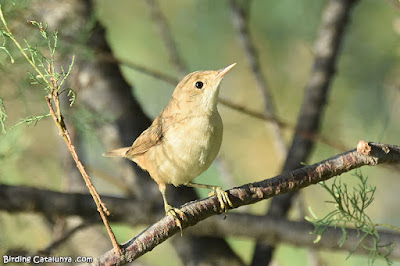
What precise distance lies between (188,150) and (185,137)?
92mm

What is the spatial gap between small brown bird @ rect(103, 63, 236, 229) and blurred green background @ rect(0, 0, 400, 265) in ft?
6.75

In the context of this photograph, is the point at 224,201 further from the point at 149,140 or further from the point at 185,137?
the point at 149,140

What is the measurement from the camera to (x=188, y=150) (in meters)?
2.23

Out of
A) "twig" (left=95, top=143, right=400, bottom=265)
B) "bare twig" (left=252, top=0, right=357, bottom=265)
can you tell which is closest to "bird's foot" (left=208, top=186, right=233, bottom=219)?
"twig" (left=95, top=143, right=400, bottom=265)

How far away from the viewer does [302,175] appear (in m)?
1.80

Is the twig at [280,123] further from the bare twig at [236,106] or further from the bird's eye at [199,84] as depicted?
the bird's eye at [199,84]

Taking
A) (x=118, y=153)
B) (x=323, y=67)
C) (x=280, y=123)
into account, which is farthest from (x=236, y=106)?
(x=323, y=67)

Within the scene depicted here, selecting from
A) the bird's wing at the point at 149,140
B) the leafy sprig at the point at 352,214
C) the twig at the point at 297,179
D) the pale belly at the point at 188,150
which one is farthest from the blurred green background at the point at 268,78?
the twig at the point at 297,179

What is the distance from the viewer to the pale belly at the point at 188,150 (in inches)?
87.0

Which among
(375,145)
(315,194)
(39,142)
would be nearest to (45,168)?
(39,142)

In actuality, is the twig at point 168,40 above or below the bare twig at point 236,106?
above

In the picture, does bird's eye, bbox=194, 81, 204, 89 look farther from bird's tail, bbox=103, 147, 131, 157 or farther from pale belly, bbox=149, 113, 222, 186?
bird's tail, bbox=103, 147, 131, 157

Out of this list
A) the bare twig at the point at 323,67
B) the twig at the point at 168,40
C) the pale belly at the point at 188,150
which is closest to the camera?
the pale belly at the point at 188,150

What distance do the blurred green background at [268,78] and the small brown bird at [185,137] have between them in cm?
206
